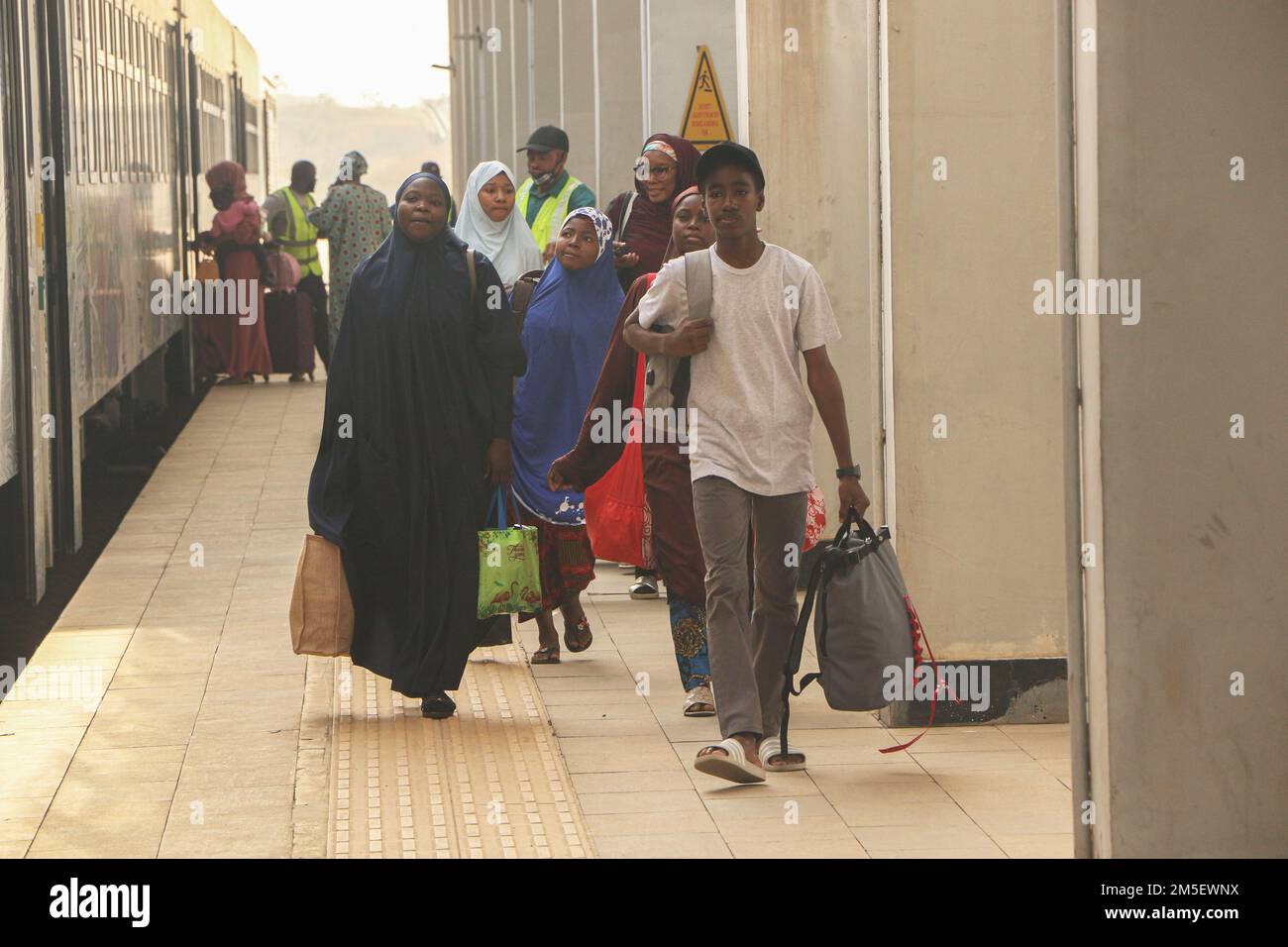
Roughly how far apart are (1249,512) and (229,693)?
3941mm

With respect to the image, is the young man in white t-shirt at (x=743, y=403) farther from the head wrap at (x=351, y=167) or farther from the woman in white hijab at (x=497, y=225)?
the head wrap at (x=351, y=167)

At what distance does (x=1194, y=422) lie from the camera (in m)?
4.33

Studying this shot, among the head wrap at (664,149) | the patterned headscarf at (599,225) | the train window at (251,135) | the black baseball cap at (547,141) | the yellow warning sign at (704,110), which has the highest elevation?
the train window at (251,135)

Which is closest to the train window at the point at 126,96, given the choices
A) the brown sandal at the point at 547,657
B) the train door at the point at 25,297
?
the train door at the point at 25,297

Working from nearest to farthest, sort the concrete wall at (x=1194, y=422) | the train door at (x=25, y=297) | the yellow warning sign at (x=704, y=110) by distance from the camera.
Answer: the concrete wall at (x=1194, y=422) < the train door at (x=25, y=297) < the yellow warning sign at (x=704, y=110)

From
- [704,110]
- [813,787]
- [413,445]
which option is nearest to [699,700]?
[813,787]

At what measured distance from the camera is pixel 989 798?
5539mm

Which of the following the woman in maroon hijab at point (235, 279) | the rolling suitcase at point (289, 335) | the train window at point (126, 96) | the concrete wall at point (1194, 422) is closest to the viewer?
the concrete wall at point (1194, 422)

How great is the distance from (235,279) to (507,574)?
12106 mm

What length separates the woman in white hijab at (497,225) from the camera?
8852mm

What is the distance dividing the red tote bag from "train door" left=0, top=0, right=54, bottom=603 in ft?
10.9

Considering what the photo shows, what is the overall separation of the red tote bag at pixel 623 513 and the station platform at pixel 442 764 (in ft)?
1.73
